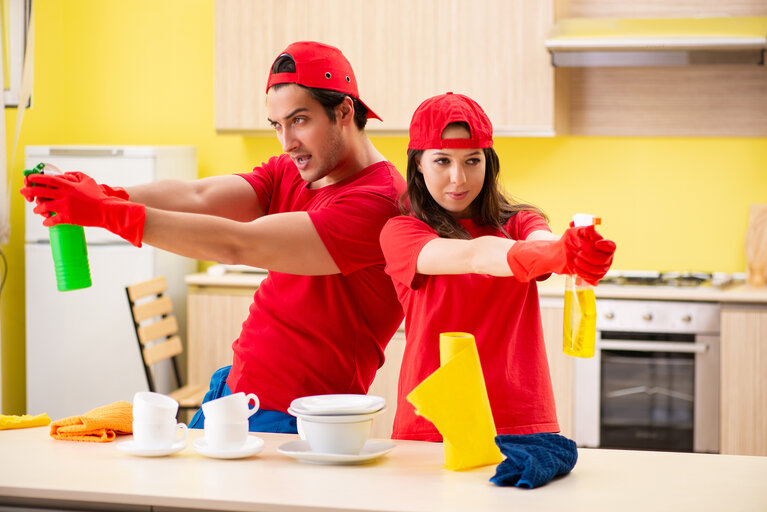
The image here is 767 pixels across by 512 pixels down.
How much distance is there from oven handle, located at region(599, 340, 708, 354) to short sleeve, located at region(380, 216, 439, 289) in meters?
1.99

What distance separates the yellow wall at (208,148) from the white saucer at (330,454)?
8.84 ft

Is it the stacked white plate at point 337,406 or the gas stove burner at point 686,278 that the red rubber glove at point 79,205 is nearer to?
the stacked white plate at point 337,406

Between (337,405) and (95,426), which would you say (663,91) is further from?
(95,426)

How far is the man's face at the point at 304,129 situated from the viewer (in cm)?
→ 210

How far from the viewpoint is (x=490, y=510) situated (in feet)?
Answer: 4.84

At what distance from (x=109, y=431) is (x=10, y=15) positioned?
2.95m

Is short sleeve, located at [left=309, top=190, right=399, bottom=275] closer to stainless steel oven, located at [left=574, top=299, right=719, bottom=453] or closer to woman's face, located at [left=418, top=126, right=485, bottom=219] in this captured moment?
woman's face, located at [left=418, top=126, right=485, bottom=219]

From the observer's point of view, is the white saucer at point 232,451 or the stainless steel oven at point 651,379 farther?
the stainless steel oven at point 651,379

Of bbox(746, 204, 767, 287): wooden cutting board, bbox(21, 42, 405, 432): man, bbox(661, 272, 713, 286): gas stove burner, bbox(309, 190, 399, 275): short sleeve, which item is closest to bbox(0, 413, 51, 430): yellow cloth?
bbox(21, 42, 405, 432): man

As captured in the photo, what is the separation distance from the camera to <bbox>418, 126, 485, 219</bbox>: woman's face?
1.95 m

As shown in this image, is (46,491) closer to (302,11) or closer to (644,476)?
(644,476)

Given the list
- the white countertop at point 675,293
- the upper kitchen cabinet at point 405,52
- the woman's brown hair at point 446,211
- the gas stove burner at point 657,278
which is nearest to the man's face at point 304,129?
the woman's brown hair at point 446,211

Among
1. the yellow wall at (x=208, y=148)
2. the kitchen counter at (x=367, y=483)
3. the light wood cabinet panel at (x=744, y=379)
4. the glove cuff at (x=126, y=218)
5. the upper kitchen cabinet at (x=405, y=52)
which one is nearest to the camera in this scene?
the kitchen counter at (x=367, y=483)

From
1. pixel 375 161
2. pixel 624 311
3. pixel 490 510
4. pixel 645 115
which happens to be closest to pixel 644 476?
pixel 490 510
